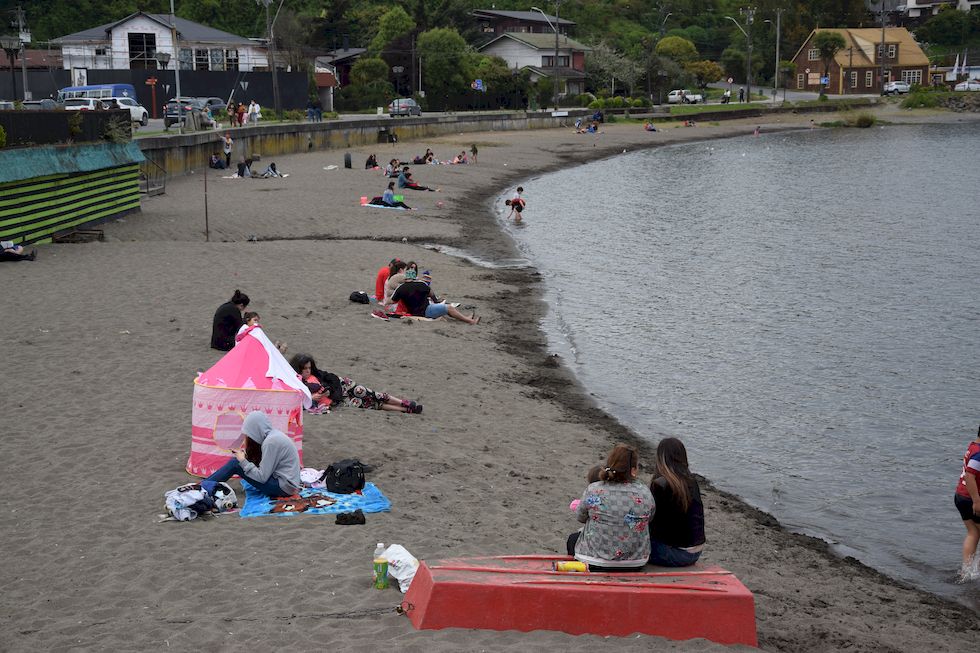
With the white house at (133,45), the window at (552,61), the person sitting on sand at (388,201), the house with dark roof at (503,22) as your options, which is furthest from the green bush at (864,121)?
the person sitting on sand at (388,201)

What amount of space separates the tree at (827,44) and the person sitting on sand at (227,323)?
114252mm

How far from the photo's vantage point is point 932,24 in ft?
464

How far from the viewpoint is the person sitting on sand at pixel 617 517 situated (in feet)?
26.2

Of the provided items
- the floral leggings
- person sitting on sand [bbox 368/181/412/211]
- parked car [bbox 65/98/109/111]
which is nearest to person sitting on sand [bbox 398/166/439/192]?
person sitting on sand [bbox 368/181/412/211]

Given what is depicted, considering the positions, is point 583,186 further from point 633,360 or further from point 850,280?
point 633,360

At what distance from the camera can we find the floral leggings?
44.4 feet

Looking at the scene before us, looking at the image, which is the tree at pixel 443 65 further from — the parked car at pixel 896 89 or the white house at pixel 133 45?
the parked car at pixel 896 89

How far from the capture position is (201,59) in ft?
241

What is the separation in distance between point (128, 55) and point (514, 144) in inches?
1042

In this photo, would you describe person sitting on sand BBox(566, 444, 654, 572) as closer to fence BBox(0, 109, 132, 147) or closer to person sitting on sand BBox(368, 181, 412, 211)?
fence BBox(0, 109, 132, 147)

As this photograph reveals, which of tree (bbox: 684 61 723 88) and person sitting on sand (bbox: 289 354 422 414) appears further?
tree (bbox: 684 61 723 88)

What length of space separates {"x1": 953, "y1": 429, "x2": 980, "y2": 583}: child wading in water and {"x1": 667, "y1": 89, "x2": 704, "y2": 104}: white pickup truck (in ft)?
327

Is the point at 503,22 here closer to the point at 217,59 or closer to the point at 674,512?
the point at 217,59

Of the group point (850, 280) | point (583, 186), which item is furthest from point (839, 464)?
point (583, 186)
